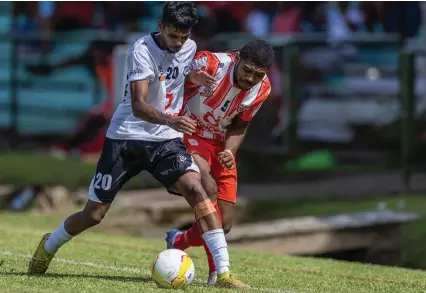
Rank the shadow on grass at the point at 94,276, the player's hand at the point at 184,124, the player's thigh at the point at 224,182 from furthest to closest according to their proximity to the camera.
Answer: the player's thigh at the point at 224,182, the shadow on grass at the point at 94,276, the player's hand at the point at 184,124

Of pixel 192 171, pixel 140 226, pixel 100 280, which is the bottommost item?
pixel 140 226

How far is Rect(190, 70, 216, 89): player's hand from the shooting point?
9320 millimetres

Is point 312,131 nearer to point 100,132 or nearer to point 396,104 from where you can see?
point 396,104

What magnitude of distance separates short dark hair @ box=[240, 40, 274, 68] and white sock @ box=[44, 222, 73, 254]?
2.02m

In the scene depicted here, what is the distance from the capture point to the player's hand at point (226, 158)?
9.16m

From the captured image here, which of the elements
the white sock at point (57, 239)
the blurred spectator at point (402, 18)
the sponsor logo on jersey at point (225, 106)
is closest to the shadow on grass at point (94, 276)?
the white sock at point (57, 239)

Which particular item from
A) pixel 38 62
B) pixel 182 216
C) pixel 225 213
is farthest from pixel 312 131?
pixel 225 213

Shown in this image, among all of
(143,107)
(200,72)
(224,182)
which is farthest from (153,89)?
(224,182)

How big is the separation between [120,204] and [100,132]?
4.73 m

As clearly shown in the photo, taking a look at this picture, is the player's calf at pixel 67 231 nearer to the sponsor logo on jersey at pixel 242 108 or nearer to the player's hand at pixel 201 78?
the player's hand at pixel 201 78

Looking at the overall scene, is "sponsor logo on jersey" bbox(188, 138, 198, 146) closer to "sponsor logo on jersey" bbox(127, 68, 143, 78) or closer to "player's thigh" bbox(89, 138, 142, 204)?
"player's thigh" bbox(89, 138, 142, 204)

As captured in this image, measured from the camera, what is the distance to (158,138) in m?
9.03

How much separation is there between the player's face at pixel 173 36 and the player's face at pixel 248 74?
0.52 m

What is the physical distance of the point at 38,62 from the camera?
2177 centimetres
